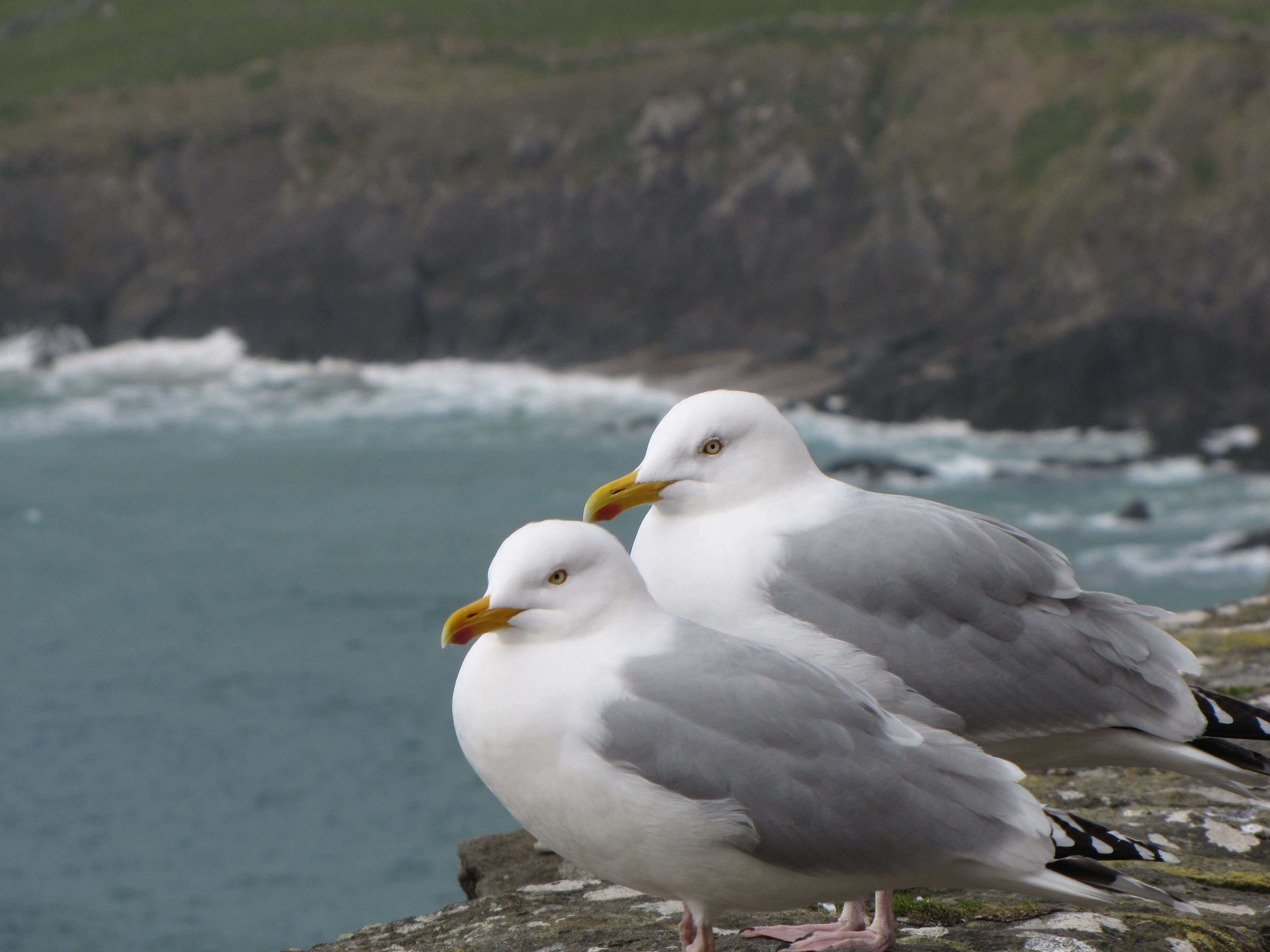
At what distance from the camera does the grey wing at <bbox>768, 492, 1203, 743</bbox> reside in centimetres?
427

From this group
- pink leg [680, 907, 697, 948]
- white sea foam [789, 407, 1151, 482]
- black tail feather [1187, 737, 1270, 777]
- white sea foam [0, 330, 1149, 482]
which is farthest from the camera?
white sea foam [0, 330, 1149, 482]

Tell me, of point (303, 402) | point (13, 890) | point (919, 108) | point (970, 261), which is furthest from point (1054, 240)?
point (13, 890)

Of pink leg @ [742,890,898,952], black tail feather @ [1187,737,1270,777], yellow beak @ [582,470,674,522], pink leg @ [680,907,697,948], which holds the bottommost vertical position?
pink leg @ [742,890,898,952]

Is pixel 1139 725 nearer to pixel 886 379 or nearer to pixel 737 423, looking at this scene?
pixel 737 423

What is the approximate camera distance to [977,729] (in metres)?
4.34

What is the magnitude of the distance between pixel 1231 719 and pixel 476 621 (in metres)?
2.44

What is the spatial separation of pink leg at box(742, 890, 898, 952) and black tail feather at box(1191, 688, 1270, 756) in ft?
3.76

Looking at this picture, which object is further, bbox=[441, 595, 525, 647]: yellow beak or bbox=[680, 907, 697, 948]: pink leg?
bbox=[680, 907, 697, 948]: pink leg

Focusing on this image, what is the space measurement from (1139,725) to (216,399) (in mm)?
40910

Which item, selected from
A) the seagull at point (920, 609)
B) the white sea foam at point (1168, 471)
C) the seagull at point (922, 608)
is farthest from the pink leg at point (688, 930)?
the white sea foam at point (1168, 471)

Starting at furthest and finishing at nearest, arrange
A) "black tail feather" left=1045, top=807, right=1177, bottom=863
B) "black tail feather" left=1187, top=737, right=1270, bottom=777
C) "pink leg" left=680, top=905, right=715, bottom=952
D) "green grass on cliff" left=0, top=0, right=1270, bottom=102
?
1. "green grass on cliff" left=0, top=0, right=1270, bottom=102
2. "black tail feather" left=1187, top=737, right=1270, bottom=777
3. "pink leg" left=680, top=905, right=715, bottom=952
4. "black tail feather" left=1045, top=807, right=1177, bottom=863

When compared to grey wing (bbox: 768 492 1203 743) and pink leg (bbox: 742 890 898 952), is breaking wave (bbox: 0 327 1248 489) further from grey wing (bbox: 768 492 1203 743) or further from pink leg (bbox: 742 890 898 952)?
pink leg (bbox: 742 890 898 952)

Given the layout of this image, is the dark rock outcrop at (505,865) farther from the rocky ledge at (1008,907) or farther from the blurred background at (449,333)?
the blurred background at (449,333)

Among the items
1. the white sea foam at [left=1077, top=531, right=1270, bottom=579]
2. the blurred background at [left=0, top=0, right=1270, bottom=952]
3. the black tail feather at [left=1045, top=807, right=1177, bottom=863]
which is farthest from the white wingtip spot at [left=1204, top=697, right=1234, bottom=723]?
the white sea foam at [left=1077, top=531, right=1270, bottom=579]
